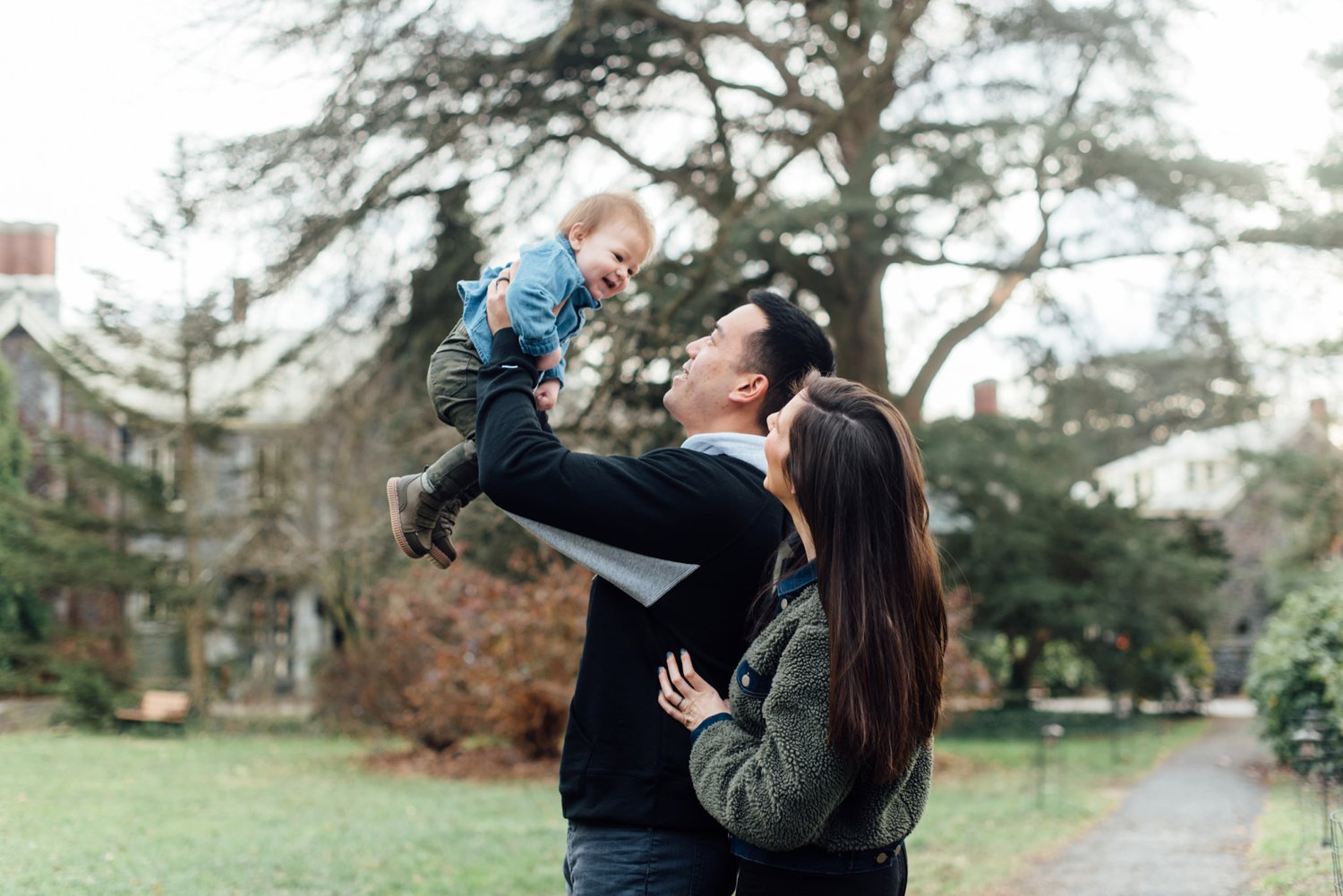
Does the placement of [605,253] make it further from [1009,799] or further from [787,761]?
[1009,799]

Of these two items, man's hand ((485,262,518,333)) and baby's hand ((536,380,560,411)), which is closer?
man's hand ((485,262,518,333))

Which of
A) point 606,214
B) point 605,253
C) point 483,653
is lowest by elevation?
point 483,653

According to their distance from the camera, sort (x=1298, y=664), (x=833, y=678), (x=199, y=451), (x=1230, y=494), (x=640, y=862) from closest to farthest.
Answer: (x=833, y=678) → (x=640, y=862) → (x=1298, y=664) → (x=199, y=451) → (x=1230, y=494)

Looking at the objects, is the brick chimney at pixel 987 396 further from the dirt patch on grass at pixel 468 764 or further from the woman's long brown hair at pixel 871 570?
the woman's long brown hair at pixel 871 570

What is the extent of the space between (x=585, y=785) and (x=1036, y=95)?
530 inches

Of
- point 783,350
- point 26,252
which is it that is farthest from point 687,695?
point 26,252

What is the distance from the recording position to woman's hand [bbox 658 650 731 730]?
2.42m

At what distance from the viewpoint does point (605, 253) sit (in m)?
2.92

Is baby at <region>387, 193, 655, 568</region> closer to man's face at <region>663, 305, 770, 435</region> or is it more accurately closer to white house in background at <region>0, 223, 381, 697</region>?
man's face at <region>663, 305, 770, 435</region>

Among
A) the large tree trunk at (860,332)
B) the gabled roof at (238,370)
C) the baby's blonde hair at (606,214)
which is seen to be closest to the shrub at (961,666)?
the large tree trunk at (860,332)

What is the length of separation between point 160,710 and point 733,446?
750 inches

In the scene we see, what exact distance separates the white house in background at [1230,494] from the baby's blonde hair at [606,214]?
18435 millimetres

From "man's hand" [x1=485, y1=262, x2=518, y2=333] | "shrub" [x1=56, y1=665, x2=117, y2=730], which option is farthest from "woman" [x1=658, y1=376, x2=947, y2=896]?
"shrub" [x1=56, y1=665, x2=117, y2=730]

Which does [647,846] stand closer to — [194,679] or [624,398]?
[624,398]
